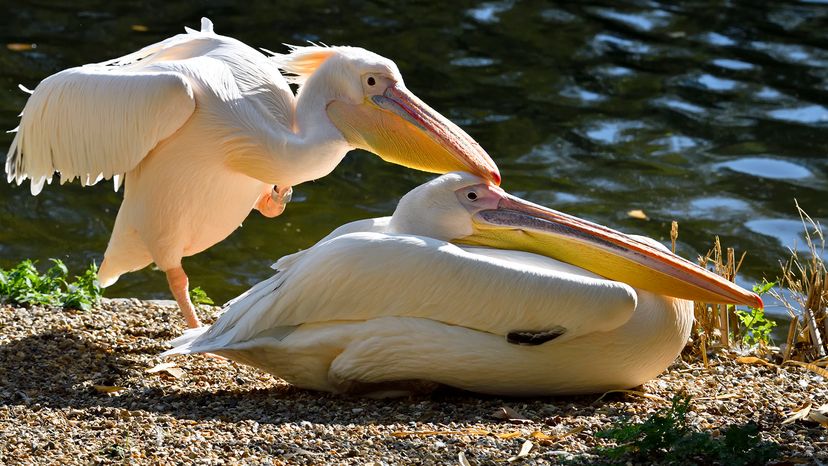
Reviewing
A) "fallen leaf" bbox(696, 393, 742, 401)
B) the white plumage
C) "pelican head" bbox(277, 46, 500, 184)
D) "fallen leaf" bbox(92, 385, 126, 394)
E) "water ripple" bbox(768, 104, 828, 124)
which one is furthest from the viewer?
"water ripple" bbox(768, 104, 828, 124)

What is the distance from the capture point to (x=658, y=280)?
3930mm

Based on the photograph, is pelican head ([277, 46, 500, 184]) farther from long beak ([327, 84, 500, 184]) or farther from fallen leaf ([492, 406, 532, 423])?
fallen leaf ([492, 406, 532, 423])

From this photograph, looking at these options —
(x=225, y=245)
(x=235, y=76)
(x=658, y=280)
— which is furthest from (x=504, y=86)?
(x=658, y=280)

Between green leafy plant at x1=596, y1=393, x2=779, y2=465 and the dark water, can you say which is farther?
the dark water

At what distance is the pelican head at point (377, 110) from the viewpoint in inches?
180

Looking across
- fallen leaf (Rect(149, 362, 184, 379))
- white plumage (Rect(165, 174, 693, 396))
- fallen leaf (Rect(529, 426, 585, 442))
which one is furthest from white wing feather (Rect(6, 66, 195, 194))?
fallen leaf (Rect(529, 426, 585, 442))

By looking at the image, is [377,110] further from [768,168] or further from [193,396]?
[768,168]

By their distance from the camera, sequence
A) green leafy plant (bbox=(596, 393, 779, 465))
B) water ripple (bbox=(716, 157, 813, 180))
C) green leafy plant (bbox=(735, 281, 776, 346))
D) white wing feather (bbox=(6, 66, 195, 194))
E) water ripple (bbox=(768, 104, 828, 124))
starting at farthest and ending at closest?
1. water ripple (bbox=(768, 104, 828, 124))
2. water ripple (bbox=(716, 157, 813, 180))
3. green leafy plant (bbox=(735, 281, 776, 346))
4. white wing feather (bbox=(6, 66, 195, 194))
5. green leafy plant (bbox=(596, 393, 779, 465))

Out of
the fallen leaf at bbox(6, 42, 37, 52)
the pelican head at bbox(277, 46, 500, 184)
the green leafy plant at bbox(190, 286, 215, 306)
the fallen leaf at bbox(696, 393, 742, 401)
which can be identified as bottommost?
the green leafy plant at bbox(190, 286, 215, 306)

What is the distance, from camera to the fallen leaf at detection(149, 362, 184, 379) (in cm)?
427

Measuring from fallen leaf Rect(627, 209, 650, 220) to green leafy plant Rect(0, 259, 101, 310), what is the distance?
3493 mm

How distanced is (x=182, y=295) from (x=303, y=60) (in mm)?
1056

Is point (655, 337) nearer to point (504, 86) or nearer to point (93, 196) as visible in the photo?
point (93, 196)

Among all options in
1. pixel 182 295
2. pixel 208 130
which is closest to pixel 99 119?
pixel 208 130
